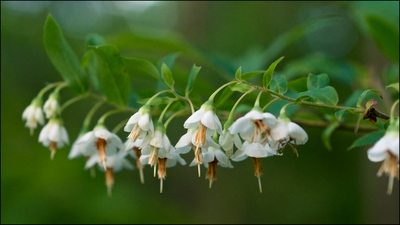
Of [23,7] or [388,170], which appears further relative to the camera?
[23,7]

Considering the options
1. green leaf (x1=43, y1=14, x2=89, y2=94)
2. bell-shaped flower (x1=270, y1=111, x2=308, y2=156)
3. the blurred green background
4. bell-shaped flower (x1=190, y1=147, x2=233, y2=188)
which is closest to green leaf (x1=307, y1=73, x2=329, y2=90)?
bell-shaped flower (x1=270, y1=111, x2=308, y2=156)

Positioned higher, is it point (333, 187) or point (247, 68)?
point (247, 68)

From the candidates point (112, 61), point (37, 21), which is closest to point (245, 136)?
point (112, 61)

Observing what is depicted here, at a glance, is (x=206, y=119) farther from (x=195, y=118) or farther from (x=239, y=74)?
(x=239, y=74)

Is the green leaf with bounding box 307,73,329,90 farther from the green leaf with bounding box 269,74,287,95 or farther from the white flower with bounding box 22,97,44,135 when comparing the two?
the white flower with bounding box 22,97,44,135

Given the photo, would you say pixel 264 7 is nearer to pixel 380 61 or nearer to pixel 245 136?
pixel 380 61

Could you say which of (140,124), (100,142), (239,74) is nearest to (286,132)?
(239,74)

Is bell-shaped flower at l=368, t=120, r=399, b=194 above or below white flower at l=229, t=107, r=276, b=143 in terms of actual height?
below
